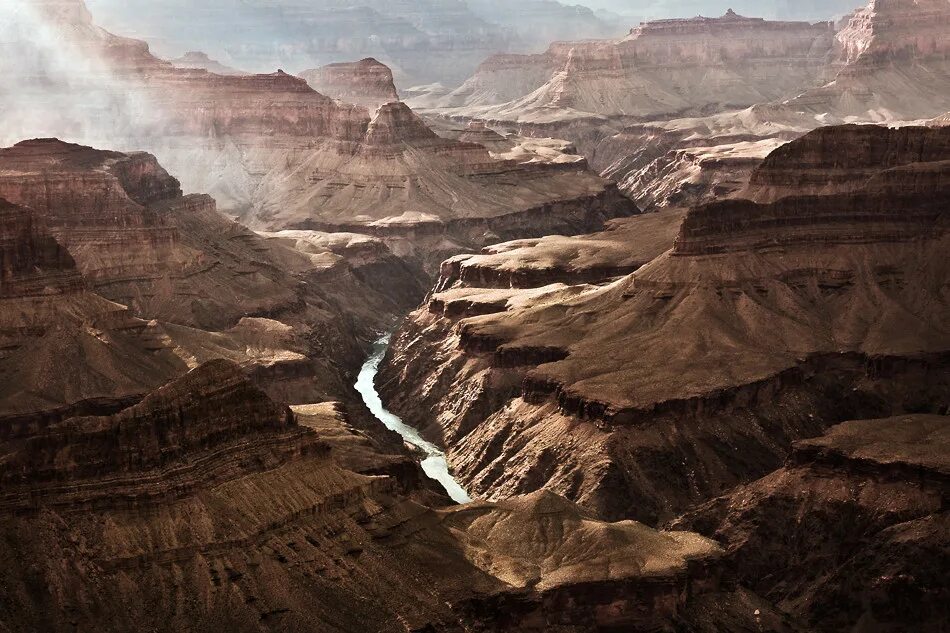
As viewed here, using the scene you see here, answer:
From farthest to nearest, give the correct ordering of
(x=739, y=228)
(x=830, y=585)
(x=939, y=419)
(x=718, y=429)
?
(x=739, y=228) → (x=718, y=429) → (x=939, y=419) → (x=830, y=585)

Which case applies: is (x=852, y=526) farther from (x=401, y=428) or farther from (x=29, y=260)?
(x=29, y=260)

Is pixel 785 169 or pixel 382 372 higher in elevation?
pixel 785 169

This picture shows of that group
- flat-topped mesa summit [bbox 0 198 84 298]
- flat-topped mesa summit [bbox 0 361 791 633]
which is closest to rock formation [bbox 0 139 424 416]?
flat-topped mesa summit [bbox 0 198 84 298]

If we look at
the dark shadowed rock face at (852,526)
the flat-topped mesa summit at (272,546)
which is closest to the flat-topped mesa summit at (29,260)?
the flat-topped mesa summit at (272,546)

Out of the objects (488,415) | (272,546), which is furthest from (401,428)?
(272,546)

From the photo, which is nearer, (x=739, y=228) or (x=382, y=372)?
(x=739, y=228)

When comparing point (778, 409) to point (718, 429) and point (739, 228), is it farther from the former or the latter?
point (739, 228)

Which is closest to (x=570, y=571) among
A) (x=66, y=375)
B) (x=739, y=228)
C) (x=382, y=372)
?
(x=66, y=375)

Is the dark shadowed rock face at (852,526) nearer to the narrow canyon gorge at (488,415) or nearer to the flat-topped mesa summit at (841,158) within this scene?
the narrow canyon gorge at (488,415)
